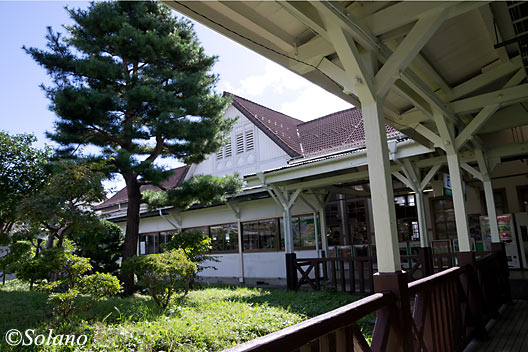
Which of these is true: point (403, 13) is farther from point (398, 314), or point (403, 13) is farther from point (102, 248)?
point (102, 248)

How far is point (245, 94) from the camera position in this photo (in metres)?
17.7

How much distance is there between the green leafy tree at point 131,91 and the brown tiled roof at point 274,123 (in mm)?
4698

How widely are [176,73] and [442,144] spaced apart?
6891 mm

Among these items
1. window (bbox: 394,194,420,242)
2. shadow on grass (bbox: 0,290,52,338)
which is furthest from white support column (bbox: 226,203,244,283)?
shadow on grass (bbox: 0,290,52,338)

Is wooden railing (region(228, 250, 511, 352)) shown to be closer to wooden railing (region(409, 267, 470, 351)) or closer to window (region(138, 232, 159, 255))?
wooden railing (region(409, 267, 470, 351))

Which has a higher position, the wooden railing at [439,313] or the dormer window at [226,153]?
the dormer window at [226,153]

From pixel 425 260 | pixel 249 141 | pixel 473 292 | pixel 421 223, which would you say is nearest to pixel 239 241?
pixel 249 141

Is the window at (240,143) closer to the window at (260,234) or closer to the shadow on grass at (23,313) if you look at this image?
the window at (260,234)

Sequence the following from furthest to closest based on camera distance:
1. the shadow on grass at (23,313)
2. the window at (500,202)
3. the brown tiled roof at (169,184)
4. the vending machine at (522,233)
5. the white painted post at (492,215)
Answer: the brown tiled roof at (169,184) < the window at (500,202) < the vending machine at (522,233) < the white painted post at (492,215) < the shadow on grass at (23,313)

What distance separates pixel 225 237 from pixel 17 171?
24.7 feet

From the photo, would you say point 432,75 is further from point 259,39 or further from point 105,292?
point 105,292
